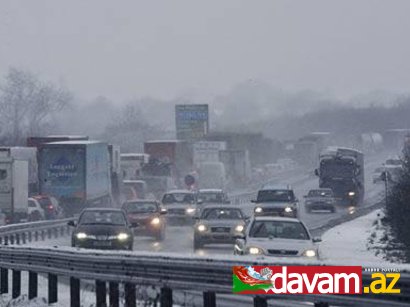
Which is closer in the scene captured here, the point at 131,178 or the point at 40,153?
the point at 40,153

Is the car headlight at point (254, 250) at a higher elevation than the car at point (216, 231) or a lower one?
higher

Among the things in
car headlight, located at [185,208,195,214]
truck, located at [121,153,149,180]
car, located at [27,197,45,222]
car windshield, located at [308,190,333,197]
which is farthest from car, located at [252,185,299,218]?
truck, located at [121,153,149,180]

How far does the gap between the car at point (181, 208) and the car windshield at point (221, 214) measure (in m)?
15.4

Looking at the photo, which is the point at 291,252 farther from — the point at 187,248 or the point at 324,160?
the point at 324,160

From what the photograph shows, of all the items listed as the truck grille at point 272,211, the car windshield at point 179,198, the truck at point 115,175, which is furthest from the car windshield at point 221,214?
the truck at point 115,175

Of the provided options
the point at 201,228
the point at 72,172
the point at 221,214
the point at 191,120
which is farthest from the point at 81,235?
the point at 191,120

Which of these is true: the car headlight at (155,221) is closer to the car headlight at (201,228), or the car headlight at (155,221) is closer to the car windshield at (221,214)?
the car windshield at (221,214)

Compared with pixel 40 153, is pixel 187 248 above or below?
below

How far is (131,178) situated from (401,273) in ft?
211

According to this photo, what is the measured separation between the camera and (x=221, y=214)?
3491 cm

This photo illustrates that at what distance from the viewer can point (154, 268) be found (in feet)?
48.4

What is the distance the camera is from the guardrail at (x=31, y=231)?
35.9 m

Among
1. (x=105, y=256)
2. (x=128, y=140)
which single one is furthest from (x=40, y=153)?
(x=128, y=140)

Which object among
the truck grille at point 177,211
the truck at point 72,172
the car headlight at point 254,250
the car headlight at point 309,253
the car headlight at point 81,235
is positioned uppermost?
the truck at point 72,172
